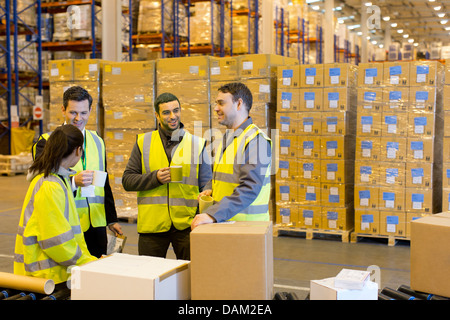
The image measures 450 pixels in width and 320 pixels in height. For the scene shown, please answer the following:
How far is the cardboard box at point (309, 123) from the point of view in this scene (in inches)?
261

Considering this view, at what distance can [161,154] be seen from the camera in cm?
350

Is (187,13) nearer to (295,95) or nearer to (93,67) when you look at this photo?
(93,67)

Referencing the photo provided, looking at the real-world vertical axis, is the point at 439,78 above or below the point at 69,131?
above

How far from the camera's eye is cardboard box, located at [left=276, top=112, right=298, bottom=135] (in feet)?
22.1

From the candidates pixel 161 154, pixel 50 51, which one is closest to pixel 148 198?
pixel 161 154

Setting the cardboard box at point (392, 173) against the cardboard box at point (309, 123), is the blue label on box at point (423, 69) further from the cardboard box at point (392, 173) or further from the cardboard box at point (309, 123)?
the cardboard box at point (309, 123)

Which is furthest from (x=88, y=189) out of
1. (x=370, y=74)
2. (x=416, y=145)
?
(x=416, y=145)

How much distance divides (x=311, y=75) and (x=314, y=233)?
2108mm

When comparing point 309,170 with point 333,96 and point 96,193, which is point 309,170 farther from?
point 96,193

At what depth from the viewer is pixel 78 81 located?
25.5 feet

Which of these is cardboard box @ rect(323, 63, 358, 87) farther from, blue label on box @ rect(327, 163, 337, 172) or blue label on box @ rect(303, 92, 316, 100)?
blue label on box @ rect(327, 163, 337, 172)

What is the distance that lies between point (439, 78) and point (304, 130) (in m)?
1.77

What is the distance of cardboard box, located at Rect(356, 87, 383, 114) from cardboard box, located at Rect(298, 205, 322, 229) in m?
1.39

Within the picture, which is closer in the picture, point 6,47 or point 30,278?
point 30,278
